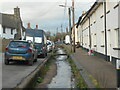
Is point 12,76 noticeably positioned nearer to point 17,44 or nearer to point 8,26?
point 17,44

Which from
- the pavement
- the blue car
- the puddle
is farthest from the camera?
the blue car

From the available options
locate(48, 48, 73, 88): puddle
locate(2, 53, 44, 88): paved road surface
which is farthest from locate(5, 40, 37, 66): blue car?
locate(48, 48, 73, 88): puddle

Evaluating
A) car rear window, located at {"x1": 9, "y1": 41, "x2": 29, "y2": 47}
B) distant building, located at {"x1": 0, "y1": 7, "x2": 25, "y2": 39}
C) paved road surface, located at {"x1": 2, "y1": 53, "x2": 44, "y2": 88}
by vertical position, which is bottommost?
paved road surface, located at {"x1": 2, "y1": 53, "x2": 44, "y2": 88}

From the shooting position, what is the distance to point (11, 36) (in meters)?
47.2

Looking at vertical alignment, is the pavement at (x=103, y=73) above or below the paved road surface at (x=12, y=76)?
above

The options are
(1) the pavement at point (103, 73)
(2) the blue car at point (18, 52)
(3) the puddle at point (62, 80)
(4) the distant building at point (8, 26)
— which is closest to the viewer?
(1) the pavement at point (103, 73)

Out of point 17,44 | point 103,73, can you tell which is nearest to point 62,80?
point 103,73

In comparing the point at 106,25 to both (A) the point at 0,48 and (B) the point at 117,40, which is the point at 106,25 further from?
(A) the point at 0,48

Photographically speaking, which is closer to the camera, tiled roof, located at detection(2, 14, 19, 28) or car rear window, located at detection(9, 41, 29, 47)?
car rear window, located at detection(9, 41, 29, 47)

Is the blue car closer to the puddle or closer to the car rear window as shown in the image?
the car rear window

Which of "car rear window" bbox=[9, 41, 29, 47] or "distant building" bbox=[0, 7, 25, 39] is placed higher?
"distant building" bbox=[0, 7, 25, 39]

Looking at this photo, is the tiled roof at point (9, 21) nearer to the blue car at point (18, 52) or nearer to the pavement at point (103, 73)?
the blue car at point (18, 52)

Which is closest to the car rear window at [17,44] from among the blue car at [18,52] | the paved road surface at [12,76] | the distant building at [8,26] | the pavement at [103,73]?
the blue car at [18,52]

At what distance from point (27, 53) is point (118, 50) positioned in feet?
18.9
